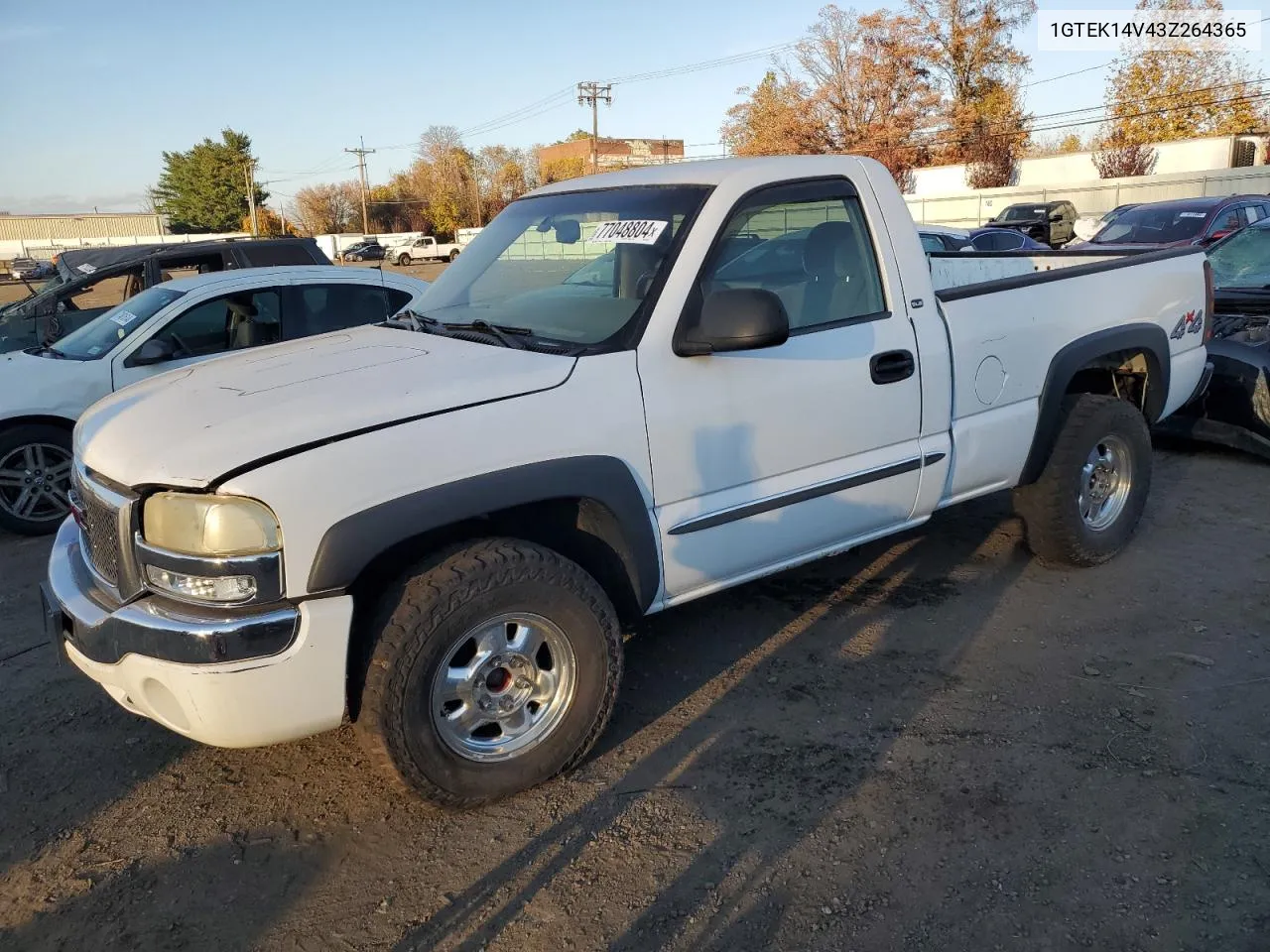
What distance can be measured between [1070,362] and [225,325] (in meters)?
5.34

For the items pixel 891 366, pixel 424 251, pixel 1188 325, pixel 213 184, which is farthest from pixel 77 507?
pixel 213 184

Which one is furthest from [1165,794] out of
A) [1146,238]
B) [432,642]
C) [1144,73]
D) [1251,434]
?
[1144,73]

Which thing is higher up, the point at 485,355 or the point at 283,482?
the point at 485,355

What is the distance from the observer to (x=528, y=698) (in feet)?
10.4

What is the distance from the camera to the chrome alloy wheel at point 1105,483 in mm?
4895

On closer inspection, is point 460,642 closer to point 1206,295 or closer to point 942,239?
point 1206,295

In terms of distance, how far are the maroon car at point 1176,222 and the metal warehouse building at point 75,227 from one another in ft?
306

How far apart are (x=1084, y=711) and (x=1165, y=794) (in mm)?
553

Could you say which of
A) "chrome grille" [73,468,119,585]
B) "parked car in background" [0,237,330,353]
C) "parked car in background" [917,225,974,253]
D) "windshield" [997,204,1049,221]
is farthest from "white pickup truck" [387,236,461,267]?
"chrome grille" [73,468,119,585]

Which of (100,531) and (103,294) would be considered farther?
(103,294)

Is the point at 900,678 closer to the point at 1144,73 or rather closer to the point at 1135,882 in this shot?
the point at 1135,882

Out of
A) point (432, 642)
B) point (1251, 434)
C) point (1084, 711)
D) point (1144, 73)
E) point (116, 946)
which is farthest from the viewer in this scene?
point (1144, 73)

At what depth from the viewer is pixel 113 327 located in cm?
671

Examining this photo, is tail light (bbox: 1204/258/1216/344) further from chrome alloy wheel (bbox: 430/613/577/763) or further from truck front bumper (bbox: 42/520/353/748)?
truck front bumper (bbox: 42/520/353/748)
